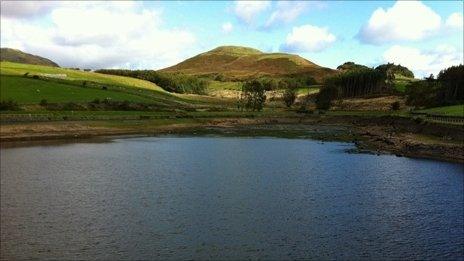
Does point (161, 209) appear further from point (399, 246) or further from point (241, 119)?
point (241, 119)

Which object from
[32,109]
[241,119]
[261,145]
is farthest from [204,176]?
[241,119]

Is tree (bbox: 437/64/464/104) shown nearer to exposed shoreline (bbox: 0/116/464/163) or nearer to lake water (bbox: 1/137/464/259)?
exposed shoreline (bbox: 0/116/464/163)

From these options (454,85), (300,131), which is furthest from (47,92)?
(454,85)

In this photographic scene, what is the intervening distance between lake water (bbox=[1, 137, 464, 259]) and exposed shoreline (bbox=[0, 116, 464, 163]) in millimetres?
12937

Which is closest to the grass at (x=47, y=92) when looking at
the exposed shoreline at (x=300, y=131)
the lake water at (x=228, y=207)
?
→ the exposed shoreline at (x=300, y=131)

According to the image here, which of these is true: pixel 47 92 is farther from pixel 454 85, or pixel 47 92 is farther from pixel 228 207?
pixel 454 85

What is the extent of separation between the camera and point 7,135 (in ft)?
337

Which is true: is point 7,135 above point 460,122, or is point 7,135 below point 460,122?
below

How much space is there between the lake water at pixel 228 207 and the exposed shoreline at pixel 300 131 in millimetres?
12937

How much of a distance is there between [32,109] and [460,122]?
110 meters

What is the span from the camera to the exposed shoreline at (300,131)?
8900 centimetres

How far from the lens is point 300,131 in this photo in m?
137

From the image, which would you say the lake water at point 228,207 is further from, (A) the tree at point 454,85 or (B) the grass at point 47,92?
(A) the tree at point 454,85

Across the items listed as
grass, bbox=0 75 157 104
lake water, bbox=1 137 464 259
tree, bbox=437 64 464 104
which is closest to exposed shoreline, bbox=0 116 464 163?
lake water, bbox=1 137 464 259
